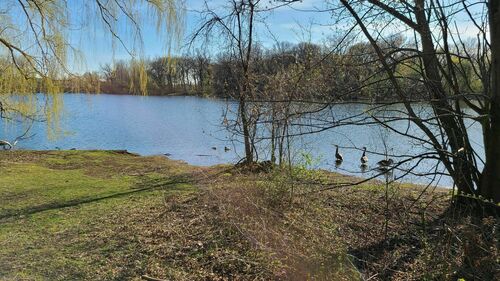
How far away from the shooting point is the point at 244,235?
16.0ft

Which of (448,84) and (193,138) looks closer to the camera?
(448,84)

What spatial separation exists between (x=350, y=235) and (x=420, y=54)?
233 cm

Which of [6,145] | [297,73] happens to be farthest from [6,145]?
[297,73]

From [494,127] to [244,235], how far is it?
2.96m

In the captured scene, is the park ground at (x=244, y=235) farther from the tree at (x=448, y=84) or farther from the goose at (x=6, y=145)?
the goose at (x=6, y=145)

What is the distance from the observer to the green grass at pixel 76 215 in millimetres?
4402

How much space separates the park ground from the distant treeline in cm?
135

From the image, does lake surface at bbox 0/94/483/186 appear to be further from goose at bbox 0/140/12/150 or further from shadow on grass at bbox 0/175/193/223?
shadow on grass at bbox 0/175/193/223

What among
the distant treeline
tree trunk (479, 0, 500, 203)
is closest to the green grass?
the distant treeline

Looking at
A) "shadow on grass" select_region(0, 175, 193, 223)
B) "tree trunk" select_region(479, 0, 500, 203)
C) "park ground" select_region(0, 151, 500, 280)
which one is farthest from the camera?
"shadow on grass" select_region(0, 175, 193, 223)

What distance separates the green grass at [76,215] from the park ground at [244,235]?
19mm

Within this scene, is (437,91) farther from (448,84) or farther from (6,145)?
(6,145)

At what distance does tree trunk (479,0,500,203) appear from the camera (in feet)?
15.3

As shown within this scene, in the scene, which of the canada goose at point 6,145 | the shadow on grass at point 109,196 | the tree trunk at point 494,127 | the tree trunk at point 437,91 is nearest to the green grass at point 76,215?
the shadow on grass at point 109,196
